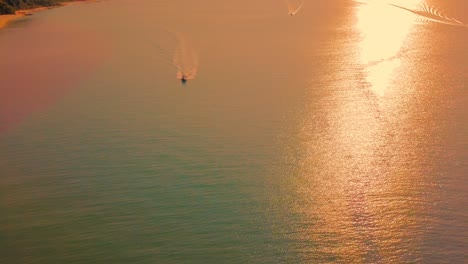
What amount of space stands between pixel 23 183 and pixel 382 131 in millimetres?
5173

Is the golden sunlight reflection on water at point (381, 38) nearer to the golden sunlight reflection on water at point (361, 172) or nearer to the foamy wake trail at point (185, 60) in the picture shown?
the golden sunlight reflection on water at point (361, 172)

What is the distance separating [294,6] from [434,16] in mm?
5727

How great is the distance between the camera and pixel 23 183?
870 cm

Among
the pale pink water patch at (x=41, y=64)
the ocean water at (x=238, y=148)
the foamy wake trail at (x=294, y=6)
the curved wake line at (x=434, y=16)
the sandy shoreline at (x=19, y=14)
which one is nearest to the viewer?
the ocean water at (x=238, y=148)

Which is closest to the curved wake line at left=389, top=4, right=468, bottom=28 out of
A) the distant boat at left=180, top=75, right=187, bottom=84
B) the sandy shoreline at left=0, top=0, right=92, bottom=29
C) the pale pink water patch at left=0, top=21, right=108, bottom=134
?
the distant boat at left=180, top=75, right=187, bottom=84

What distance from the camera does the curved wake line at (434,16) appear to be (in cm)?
1969

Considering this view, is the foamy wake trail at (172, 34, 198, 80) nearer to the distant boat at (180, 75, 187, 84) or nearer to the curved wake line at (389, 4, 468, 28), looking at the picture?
the distant boat at (180, 75, 187, 84)

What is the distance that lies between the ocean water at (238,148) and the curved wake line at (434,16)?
819 mm

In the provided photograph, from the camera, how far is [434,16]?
69.2 ft

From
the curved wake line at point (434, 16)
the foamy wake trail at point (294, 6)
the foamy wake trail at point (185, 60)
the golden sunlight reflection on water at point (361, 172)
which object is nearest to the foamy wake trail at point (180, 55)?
the foamy wake trail at point (185, 60)

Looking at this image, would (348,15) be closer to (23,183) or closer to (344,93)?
(344,93)

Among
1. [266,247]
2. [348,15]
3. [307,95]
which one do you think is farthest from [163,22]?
[266,247]

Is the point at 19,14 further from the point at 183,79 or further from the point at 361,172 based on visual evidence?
the point at 361,172

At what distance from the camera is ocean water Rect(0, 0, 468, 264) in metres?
6.93
